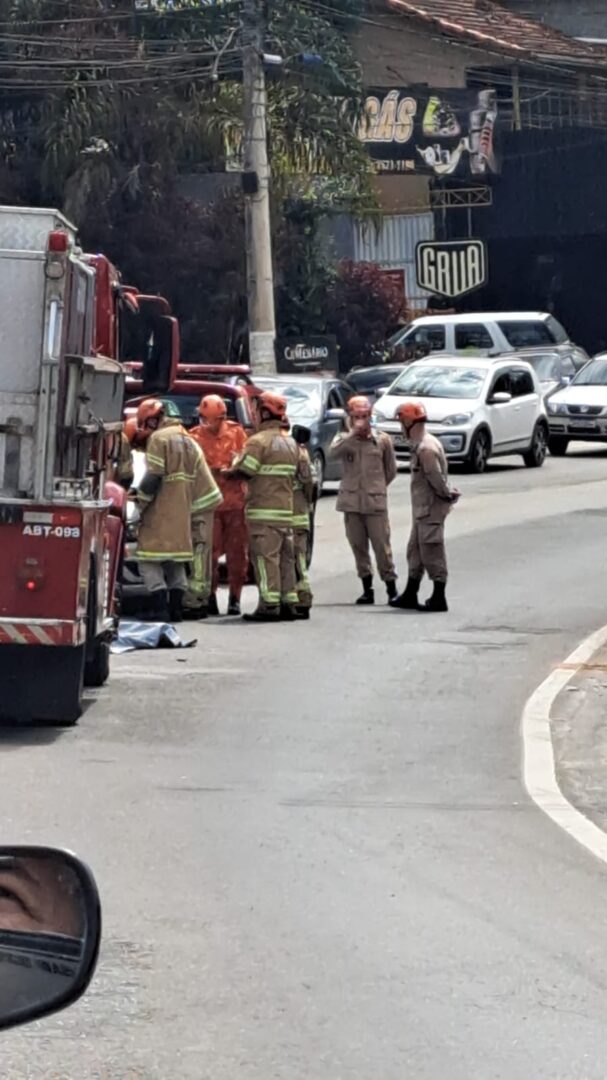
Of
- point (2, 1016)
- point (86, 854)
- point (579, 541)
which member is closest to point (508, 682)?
point (86, 854)

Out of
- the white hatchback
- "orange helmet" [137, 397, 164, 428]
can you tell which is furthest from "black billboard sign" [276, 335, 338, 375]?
"orange helmet" [137, 397, 164, 428]

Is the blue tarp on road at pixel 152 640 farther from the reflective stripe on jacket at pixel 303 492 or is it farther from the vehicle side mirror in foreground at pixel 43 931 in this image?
the vehicle side mirror in foreground at pixel 43 931

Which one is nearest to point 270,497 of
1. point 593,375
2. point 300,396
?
point 300,396

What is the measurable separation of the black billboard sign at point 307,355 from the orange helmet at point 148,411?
2054 centimetres

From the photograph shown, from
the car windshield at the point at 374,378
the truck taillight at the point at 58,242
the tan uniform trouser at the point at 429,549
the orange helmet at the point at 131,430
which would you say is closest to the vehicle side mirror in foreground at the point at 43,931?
the truck taillight at the point at 58,242

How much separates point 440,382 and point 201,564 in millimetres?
14294

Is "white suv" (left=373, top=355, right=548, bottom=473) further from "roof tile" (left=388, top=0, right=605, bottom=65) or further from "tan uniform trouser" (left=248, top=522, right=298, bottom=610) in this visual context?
"roof tile" (left=388, top=0, right=605, bottom=65)

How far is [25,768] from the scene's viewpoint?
9.69m

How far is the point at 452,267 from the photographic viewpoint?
47875 mm

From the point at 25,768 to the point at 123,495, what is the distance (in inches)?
156

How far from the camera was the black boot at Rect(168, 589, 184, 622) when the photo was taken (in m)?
15.4

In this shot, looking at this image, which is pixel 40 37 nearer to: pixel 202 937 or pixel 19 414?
pixel 19 414

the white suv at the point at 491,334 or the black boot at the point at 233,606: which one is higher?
the white suv at the point at 491,334

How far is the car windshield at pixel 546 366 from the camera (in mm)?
35625
